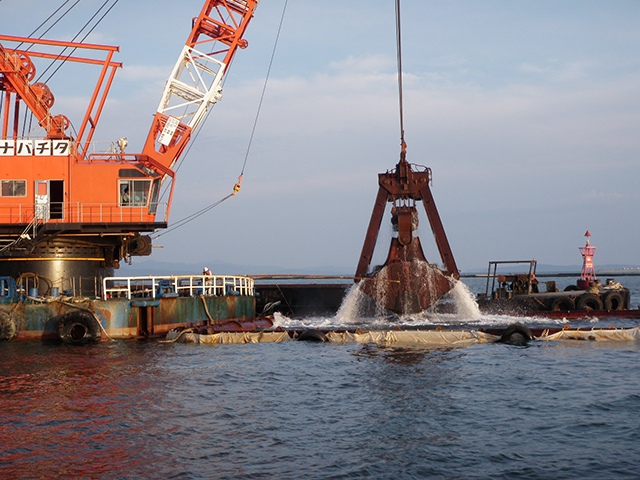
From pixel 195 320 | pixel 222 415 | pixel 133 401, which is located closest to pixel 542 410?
pixel 222 415

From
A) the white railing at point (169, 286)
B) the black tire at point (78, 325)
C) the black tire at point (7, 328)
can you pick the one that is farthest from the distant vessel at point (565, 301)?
the black tire at point (7, 328)

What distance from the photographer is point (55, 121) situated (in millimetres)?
34125

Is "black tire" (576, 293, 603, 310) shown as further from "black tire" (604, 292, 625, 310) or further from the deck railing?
the deck railing

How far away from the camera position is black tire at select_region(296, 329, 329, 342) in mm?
28219

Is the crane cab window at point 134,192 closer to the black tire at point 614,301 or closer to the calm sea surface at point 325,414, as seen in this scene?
the calm sea surface at point 325,414

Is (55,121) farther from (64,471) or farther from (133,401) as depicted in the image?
(64,471)

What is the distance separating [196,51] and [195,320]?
1591 cm

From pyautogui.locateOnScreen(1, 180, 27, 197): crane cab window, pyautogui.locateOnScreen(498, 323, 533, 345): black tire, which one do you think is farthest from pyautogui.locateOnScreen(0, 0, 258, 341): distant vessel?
pyautogui.locateOnScreen(498, 323, 533, 345): black tire

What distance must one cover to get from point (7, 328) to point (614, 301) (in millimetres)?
35340

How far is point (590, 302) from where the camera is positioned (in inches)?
1608

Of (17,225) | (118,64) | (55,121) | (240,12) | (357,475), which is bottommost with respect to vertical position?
(357,475)

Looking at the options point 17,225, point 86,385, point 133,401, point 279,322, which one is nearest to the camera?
point 133,401

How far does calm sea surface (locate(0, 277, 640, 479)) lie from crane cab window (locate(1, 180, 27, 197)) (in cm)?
991

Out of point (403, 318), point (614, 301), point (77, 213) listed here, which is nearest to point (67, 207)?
point (77, 213)
